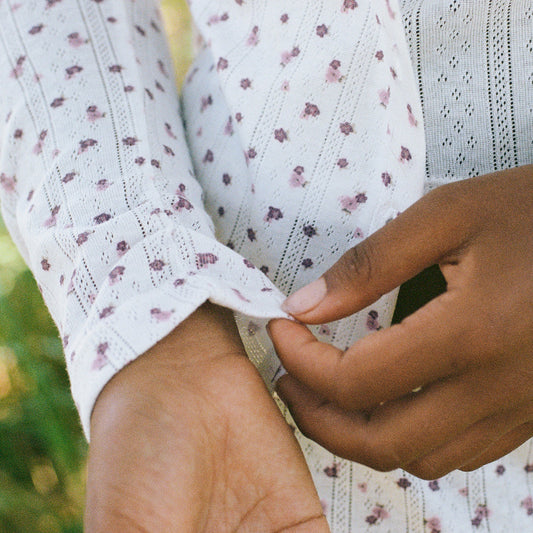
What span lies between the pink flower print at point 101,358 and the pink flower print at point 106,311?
26 millimetres

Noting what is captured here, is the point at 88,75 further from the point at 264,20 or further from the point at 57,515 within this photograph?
the point at 57,515

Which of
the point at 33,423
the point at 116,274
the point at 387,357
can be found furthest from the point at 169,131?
the point at 33,423

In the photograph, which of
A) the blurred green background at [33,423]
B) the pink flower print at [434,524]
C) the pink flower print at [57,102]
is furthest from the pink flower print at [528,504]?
the blurred green background at [33,423]

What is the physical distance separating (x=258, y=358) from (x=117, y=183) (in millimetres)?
251

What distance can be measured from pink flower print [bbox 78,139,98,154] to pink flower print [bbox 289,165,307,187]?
0.75ft

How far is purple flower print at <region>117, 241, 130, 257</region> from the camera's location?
54 cm

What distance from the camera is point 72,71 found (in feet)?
2.18

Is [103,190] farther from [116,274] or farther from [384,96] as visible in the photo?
[384,96]

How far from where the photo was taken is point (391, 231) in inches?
20.2

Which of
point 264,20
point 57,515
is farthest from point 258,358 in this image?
point 57,515

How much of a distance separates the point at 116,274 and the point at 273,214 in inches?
8.0

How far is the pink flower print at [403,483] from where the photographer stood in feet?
2.28

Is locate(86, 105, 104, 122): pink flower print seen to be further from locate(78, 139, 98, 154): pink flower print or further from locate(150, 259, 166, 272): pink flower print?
locate(150, 259, 166, 272): pink flower print

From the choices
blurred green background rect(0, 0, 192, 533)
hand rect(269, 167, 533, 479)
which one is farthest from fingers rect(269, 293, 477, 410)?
blurred green background rect(0, 0, 192, 533)
